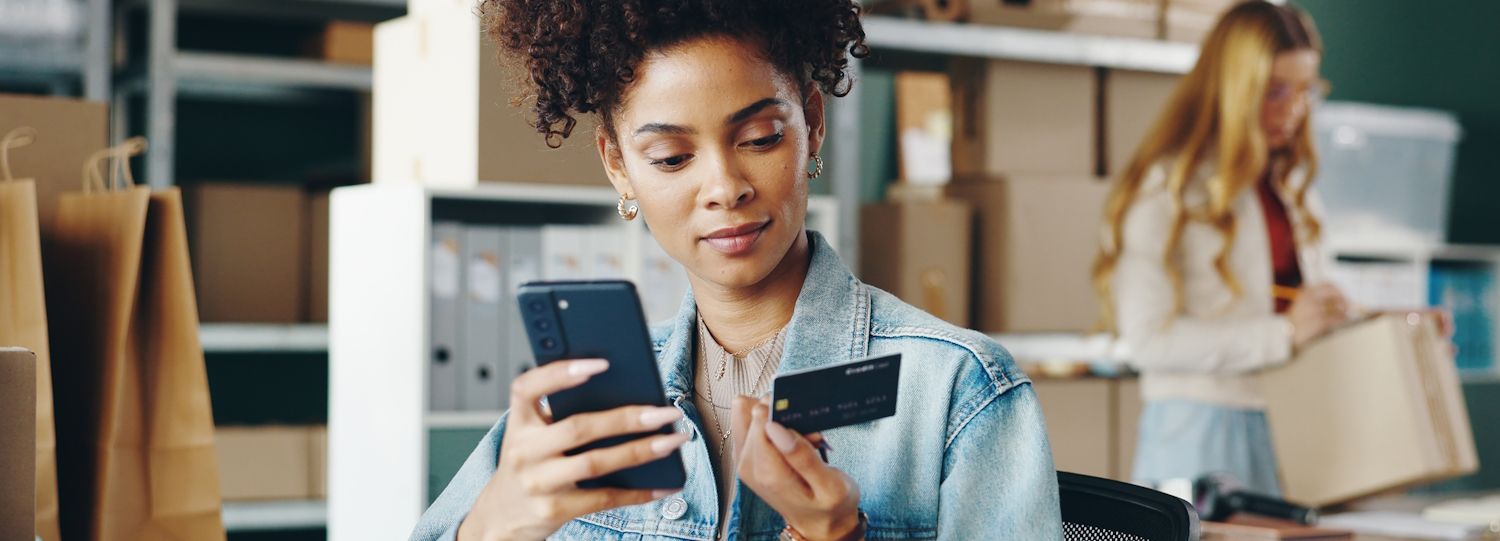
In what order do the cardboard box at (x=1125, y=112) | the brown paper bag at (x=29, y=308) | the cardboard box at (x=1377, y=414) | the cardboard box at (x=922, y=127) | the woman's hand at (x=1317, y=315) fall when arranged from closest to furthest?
1. the brown paper bag at (x=29, y=308)
2. the cardboard box at (x=1377, y=414)
3. the woman's hand at (x=1317, y=315)
4. the cardboard box at (x=1125, y=112)
5. the cardboard box at (x=922, y=127)

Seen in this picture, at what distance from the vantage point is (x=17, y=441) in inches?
45.6

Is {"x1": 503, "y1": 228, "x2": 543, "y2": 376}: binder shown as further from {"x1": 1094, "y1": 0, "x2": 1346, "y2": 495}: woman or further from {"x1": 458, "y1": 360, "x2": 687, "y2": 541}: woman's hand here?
{"x1": 458, "y1": 360, "x2": 687, "y2": 541}: woman's hand

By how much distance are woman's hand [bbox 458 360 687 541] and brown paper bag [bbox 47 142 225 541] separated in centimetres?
70

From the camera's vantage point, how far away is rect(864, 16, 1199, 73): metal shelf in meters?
3.03

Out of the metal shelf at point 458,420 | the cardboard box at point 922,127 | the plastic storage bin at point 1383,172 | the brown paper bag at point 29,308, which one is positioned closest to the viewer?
the brown paper bag at point 29,308

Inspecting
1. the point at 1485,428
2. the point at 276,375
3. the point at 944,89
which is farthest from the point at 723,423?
the point at 1485,428

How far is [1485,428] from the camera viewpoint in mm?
5242

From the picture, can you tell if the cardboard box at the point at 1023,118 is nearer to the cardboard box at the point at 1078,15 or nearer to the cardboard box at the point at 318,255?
the cardboard box at the point at 1078,15

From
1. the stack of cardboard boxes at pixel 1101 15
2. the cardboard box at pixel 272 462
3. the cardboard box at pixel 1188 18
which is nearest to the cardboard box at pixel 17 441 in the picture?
the cardboard box at pixel 272 462

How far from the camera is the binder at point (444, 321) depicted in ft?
8.50

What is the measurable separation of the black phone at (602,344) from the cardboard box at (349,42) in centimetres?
265

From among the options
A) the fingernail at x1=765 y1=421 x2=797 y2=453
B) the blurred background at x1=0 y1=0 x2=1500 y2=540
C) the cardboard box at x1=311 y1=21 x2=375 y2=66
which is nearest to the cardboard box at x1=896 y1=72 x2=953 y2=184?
the blurred background at x1=0 y1=0 x2=1500 y2=540

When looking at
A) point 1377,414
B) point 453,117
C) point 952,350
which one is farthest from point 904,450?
point 453,117

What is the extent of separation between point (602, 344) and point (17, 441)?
0.57 meters
